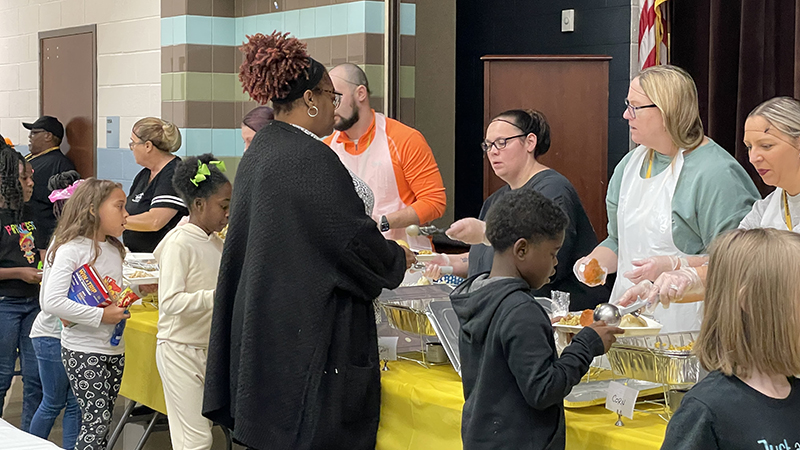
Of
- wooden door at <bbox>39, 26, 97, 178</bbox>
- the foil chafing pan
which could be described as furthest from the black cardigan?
wooden door at <bbox>39, 26, 97, 178</bbox>

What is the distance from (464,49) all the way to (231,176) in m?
1.93

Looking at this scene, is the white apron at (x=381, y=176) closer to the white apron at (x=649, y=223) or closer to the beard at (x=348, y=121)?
the beard at (x=348, y=121)

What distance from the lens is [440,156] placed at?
5.38m

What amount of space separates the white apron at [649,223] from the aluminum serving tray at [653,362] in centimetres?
50

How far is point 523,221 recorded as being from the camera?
180cm

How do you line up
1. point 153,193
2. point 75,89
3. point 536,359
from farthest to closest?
point 75,89 → point 153,193 → point 536,359

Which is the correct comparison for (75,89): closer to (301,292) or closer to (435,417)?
(301,292)

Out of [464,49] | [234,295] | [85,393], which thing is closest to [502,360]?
[234,295]

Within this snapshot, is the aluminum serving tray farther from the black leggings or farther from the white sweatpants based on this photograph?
the black leggings

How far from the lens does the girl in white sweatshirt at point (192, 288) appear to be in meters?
2.83

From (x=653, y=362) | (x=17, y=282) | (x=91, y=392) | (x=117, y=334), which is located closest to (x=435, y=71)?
(x=17, y=282)

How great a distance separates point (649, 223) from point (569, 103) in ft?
9.81

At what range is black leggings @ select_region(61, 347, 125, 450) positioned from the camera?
308cm

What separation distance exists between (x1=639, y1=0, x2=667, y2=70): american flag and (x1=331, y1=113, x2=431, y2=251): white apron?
1599 mm
